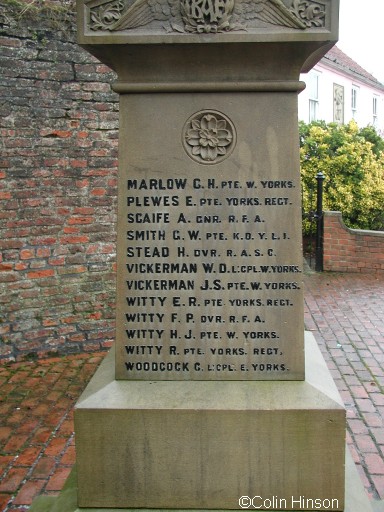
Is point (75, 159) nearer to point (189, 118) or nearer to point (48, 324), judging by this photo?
point (48, 324)

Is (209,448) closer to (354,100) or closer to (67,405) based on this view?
(67,405)

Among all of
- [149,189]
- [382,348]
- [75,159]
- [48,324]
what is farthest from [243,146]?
[382,348]

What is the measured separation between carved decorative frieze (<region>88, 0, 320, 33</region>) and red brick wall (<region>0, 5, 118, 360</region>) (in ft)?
11.3

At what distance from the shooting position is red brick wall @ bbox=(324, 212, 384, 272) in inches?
428

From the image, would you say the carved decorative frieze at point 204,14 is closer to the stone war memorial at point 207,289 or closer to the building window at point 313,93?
the stone war memorial at point 207,289

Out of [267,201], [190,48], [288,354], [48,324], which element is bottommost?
[48,324]

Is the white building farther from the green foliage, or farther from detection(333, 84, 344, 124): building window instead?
the green foliage

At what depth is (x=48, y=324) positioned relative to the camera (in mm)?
5875

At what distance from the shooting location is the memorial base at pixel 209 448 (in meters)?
2.45

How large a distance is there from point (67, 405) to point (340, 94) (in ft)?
70.6

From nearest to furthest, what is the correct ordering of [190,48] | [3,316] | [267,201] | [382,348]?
[190,48], [267,201], [3,316], [382,348]

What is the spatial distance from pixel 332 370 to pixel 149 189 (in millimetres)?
3829

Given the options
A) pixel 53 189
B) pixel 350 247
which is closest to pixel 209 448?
pixel 53 189

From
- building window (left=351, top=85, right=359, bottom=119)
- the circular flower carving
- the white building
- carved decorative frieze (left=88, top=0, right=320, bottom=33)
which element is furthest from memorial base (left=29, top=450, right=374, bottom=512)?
building window (left=351, top=85, right=359, bottom=119)
